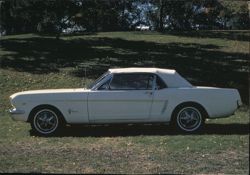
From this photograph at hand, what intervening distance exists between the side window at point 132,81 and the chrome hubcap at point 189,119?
84 cm

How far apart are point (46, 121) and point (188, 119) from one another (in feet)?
9.12

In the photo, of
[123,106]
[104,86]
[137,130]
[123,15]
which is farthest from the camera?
[123,15]

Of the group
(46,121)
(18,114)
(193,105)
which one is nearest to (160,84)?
(193,105)

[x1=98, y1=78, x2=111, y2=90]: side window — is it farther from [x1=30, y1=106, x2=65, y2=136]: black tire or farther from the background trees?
the background trees

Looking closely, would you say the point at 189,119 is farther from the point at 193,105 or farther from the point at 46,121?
the point at 46,121

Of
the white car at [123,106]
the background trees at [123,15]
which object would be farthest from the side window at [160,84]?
the background trees at [123,15]

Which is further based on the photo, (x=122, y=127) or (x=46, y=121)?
(x=122, y=127)

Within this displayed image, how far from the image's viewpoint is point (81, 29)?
39094mm

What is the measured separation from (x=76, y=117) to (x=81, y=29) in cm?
2882

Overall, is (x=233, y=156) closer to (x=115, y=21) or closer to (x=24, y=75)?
(x=24, y=75)


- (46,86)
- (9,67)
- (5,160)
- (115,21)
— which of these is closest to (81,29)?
(115,21)

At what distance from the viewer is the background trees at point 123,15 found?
994 inches

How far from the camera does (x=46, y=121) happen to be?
35.2 feet

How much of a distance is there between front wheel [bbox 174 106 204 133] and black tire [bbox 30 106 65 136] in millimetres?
2261
